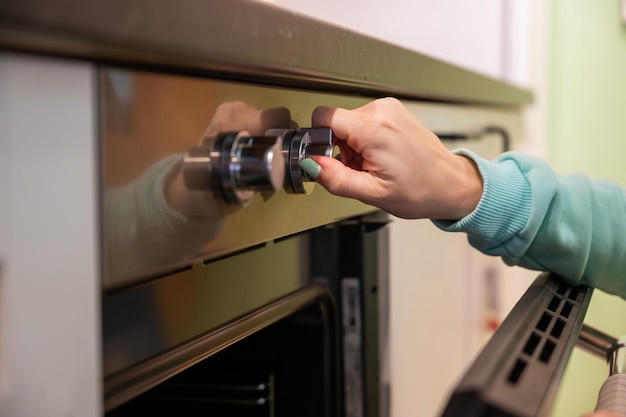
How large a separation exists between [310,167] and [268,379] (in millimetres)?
279

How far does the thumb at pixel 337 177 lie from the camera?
0.40 metres

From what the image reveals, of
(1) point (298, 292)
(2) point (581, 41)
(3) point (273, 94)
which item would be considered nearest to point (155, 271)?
(3) point (273, 94)

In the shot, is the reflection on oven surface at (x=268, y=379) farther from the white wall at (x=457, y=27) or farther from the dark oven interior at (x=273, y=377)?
the white wall at (x=457, y=27)

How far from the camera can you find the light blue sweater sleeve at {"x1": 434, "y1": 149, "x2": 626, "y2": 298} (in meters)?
0.56

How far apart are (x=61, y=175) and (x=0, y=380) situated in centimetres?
8

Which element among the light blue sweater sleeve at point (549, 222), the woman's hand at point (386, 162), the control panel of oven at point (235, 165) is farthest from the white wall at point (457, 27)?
the control panel of oven at point (235, 165)

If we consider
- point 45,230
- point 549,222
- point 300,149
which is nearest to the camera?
point 45,230

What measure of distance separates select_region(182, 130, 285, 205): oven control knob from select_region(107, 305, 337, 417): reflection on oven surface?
27 cm

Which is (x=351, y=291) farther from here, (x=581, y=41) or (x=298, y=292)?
(x=581, y=41)

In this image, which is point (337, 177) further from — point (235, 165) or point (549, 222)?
point (549, 222)

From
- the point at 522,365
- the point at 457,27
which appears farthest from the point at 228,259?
the point at 457,27

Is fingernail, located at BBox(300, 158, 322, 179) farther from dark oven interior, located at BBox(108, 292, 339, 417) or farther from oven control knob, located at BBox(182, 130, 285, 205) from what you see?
dark oven interior, located at BBox(108, 292, 339, 417)

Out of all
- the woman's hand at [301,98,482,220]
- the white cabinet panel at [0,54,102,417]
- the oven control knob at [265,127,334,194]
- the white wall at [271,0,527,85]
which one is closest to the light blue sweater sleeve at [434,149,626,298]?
the woman's hand at [301,98,482,220]

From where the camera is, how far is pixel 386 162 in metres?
0.45
